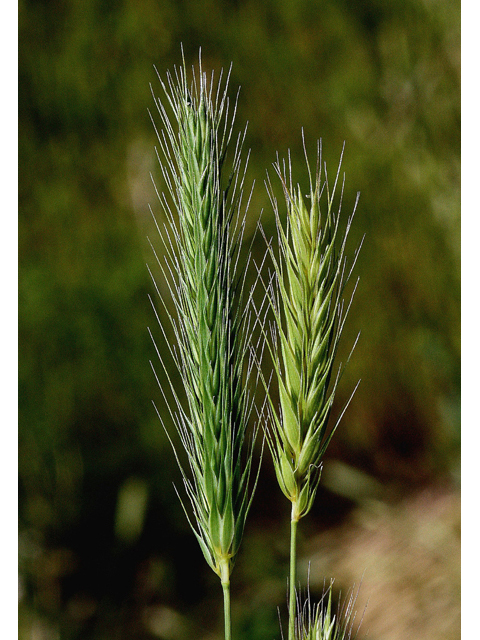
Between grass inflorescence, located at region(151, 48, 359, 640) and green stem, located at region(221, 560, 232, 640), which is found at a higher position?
grass inflorescence, located at region(151, 48, 359, 640)

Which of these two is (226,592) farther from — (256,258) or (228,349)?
(256,258)

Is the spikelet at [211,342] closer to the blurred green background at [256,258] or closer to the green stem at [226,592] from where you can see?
the green stem at [226,592]

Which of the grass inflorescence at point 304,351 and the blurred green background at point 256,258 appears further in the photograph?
the blurred green background at point 256,258

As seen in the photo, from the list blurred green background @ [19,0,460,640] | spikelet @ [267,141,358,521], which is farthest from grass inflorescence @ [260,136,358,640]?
blurred green background @ [19,0,460,640]

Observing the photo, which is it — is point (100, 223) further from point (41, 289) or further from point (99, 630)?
point (99, 630)

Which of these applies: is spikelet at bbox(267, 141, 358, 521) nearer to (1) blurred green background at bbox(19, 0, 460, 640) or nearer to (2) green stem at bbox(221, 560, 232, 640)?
(2) green stem at bbox(221, 560, 232, 640)

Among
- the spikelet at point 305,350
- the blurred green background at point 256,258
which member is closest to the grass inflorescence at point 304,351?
the spikelet at point 305,350

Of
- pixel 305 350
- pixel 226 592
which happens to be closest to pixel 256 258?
pixel 305 350

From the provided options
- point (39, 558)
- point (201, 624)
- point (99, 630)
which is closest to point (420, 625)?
point (201, 624)
